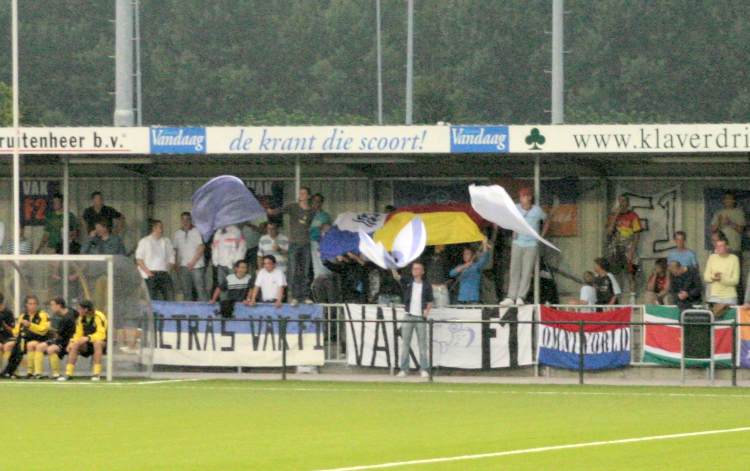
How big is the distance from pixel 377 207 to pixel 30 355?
6620mm

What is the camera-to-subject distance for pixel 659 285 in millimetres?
27453

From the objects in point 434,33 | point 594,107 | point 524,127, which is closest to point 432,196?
point 524,127

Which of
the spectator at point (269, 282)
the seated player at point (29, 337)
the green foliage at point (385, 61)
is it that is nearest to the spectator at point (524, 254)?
the spectator at point (269, 282)

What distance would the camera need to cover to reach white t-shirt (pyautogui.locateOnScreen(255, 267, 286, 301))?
91.9ft

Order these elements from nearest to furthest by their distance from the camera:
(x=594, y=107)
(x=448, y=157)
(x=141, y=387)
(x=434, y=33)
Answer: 1. (x=141, y=387)
2. (x=448, y=157)
3. (x=594, y=107)
4. (x=434, y=33)

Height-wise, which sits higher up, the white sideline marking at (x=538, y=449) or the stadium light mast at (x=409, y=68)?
the stadium light mast at (x=409, y=68)

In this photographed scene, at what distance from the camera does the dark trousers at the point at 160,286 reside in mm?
29359

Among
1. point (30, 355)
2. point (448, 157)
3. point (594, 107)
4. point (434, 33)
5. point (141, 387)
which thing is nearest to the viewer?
point (141, 387)

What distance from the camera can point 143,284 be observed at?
26.8m

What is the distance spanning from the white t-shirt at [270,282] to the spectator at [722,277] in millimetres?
6402

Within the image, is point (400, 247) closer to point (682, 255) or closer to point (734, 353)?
point (682, 255)

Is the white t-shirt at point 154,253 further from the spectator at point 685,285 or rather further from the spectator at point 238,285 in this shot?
the spectator at point 685,285

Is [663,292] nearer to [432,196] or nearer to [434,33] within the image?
[432,196]

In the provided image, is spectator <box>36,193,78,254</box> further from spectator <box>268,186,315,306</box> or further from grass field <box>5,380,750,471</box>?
grass field <box>5,380,750,471</box>
